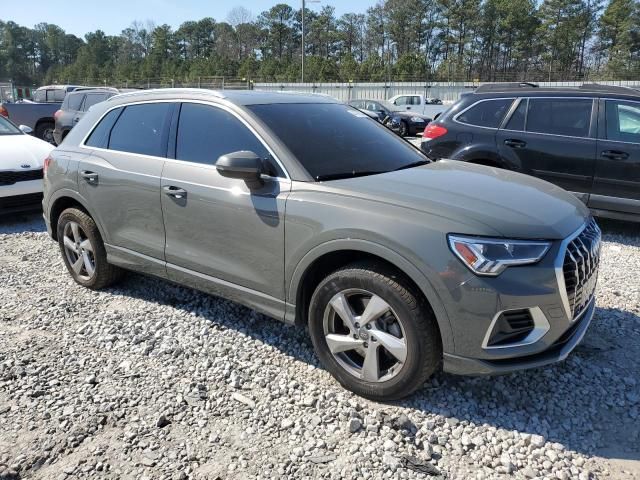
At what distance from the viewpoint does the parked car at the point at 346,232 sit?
2.64m

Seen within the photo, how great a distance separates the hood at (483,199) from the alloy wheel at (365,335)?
58 centimetres

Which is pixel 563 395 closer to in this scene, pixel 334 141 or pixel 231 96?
pixel 334 141

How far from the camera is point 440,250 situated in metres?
2.64

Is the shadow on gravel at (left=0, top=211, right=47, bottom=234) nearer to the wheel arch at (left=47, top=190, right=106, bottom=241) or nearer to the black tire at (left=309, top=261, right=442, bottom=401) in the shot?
the wheel arch at (left=47, top=190, right=106, bottom=241)

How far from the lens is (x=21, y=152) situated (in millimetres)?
7469

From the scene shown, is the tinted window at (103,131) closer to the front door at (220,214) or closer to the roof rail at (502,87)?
the front door at (220,214)

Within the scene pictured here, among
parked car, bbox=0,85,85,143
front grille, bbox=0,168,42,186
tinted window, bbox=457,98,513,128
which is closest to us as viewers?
tinted window, bbox=457,98,513,128

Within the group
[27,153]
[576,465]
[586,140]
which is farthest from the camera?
[27,153]

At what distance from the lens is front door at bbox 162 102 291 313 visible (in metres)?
3.27

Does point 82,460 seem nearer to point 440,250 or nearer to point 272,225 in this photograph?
point 272,225

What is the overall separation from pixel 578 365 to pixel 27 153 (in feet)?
24.2

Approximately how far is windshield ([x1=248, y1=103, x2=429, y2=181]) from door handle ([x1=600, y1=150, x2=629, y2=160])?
128 inches

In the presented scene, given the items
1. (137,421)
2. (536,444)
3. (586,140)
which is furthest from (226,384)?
(586,140)

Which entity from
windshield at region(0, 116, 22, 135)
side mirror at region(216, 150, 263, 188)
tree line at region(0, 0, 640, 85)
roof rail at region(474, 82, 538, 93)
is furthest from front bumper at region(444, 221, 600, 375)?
tree line at region(0, 0, 640, 85)
